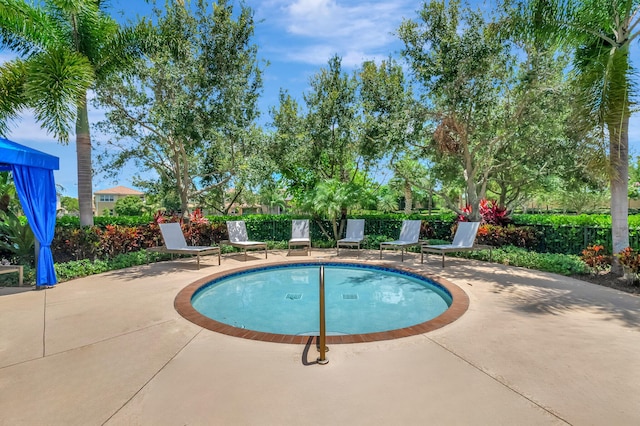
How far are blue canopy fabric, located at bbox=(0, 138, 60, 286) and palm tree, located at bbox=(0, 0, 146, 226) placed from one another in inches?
35.2

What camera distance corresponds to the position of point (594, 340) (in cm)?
402

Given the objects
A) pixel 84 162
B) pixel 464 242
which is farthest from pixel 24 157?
pixel 464 242

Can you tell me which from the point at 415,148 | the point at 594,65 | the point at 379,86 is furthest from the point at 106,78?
the point at 594,65

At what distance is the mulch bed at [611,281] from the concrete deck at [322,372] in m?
1.17

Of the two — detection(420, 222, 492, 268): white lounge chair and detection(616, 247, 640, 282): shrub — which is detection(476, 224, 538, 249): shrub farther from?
detection(616, 247, 640, 282): shrub

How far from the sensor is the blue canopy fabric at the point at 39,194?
642 cm

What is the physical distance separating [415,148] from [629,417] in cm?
1081

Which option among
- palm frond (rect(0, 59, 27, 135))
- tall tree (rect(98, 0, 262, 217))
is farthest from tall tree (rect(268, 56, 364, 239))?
palm frond (rect(0, 59, 27, 135))

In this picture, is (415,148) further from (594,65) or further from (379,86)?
(594,65)

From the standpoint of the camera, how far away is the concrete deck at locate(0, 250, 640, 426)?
264cm

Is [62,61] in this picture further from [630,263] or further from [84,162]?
[630,263]

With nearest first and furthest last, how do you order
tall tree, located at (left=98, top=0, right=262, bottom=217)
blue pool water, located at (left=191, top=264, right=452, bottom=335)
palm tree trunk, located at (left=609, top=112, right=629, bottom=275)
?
blue pool water, located at (left=191, top=264, right=452, bottom=335)
palm tree trunk, located at (left=609, top=112, right=629, bottom=275)
tall tree, located at (left=98, top=0, right=262, bottom=217)

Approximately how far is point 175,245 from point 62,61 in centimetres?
507

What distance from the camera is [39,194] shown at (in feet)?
22.0
